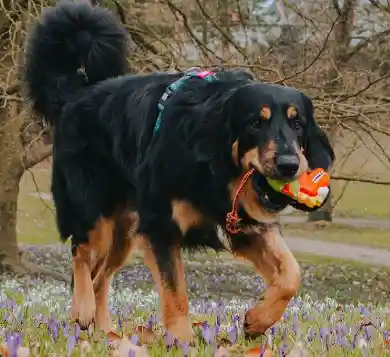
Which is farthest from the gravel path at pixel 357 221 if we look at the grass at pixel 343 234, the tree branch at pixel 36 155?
the tree branch at pixel 36 155

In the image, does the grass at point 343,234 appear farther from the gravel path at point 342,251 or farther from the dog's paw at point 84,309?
the dog's paw at point 84,309

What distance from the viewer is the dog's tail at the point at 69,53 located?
6227 mm

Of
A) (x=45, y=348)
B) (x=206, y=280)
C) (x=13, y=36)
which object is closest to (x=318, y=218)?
(x=206, y=280)

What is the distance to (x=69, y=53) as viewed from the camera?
6.33m

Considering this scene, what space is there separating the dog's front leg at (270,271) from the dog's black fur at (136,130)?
0.19 meters

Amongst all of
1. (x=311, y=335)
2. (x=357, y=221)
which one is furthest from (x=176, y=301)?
(x=357, y=221)

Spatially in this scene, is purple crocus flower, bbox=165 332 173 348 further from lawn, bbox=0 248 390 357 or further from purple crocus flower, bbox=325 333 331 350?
purple crocus flower, bbox=325 333 331 350

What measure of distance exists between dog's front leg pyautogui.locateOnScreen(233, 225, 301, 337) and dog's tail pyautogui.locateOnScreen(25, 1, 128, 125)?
2190 millimetres

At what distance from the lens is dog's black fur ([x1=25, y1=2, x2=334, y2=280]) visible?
14.8ft

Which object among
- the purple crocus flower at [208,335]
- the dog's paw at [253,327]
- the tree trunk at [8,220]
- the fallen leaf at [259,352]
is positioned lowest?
the tree trunk at [8,220]

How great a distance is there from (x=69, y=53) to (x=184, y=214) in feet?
7.60

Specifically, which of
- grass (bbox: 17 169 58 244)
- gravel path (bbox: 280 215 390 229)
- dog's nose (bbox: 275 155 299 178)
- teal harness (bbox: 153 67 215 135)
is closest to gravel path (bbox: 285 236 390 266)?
gravel path (bbox: 280 215 390 229)

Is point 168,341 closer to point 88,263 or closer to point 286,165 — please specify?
point 286,165

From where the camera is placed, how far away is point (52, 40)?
20.5 feet
